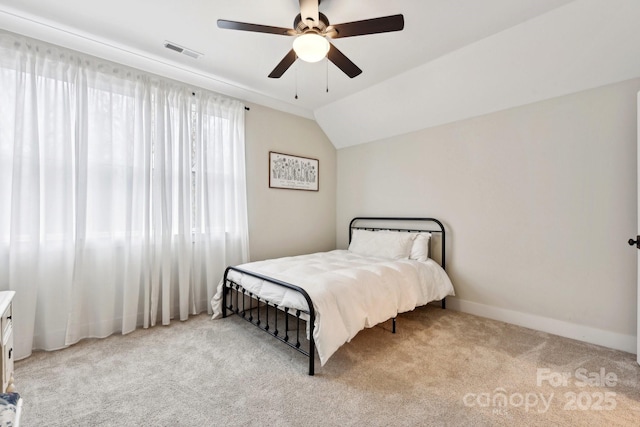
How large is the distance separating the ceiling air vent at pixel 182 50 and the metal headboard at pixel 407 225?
2913 mm

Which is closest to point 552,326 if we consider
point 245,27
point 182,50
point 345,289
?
point 345,289

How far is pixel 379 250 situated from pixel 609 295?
6.81 feet

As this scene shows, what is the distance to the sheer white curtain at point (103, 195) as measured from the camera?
7.56 ft

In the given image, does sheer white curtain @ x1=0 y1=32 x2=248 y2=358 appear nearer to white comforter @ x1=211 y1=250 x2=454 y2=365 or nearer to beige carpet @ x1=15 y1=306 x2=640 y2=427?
beige carpet @ x1=15 y1=306 x2=640 y2=427

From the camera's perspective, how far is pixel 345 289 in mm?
2287

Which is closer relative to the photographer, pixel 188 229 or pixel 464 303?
pixel 188 229

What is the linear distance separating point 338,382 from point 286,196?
264 cm

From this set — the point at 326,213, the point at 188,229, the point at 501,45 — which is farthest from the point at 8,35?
the point at 501,45

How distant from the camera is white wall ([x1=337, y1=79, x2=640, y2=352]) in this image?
95.0 inches

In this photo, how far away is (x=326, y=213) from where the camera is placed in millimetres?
4676

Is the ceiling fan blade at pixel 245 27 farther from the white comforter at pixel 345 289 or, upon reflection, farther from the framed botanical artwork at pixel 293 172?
the framed botanical artwork at pixel 293 172

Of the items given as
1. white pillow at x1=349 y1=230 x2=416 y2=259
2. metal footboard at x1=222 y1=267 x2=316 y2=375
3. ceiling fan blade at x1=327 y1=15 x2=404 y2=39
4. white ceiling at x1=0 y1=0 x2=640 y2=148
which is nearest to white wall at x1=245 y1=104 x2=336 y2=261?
white ceiling at x1=0 y1=0 x2=640 y2=148

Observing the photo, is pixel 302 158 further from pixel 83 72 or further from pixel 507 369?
pixel 507 369

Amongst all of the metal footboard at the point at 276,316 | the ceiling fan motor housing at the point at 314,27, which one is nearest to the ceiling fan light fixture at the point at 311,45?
the ceiling fan motor housing at the point at 314,27
